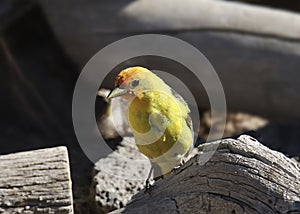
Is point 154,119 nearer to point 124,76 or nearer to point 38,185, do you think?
point 124,76

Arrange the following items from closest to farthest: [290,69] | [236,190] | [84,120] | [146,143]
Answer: [236,190], [146,143], [84,120], [290,69]

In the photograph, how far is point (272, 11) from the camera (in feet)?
16.8

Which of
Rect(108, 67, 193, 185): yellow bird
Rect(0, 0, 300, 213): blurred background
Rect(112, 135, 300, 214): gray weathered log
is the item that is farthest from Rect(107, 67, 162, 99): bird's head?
Rect(0, 0, 300, 213): blurred background

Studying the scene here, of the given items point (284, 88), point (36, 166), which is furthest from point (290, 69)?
point (36, 166)

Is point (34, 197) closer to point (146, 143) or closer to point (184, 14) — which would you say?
point (146, 143)

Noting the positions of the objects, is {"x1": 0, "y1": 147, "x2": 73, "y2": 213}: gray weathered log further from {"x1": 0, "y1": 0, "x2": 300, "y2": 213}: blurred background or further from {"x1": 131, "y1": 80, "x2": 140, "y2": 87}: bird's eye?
{"x1": 0, "y1": 0, "x2": 300, "y2": 213}: blurred background

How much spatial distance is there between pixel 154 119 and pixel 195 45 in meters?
1.79

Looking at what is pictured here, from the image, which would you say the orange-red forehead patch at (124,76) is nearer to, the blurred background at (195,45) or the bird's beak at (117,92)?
the bird's beak at (117,92)

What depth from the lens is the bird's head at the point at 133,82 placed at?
304 centimetres

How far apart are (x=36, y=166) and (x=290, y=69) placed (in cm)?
221

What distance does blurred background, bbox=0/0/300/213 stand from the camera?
4.88 metres

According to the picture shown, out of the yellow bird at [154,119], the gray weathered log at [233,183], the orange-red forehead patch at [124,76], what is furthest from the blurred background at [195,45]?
the gray weathered log at [233,183]

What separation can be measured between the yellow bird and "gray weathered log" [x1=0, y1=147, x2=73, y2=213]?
347 millimetres

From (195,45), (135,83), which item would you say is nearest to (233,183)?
(135,83)
